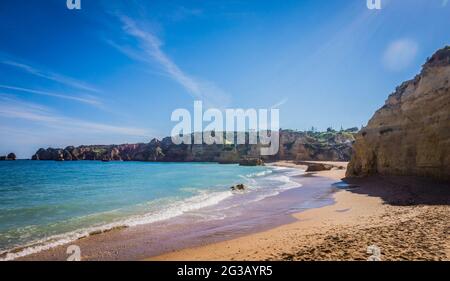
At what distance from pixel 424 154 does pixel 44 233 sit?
2135cm

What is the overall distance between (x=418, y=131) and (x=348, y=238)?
1508cm

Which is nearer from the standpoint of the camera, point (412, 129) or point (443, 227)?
point (443, 227)

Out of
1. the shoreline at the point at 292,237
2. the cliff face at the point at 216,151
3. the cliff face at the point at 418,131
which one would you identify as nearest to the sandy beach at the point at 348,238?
the shoreline at the point at 292,237

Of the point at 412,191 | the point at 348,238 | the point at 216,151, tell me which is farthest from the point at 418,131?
the point at 216,151

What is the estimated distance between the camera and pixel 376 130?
80.5ft

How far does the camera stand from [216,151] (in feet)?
419

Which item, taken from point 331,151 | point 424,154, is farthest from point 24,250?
point 331,151

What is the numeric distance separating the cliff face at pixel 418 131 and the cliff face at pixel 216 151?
74381 mm

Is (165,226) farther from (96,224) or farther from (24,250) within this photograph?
(24,250)

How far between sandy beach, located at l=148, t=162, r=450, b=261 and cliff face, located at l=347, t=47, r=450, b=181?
4694 millimetres

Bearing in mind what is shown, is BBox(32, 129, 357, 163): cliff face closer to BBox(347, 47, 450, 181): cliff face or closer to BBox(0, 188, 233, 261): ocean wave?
BBox(347, 47, 450, 181): cliff face

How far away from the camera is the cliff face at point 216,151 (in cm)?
9938

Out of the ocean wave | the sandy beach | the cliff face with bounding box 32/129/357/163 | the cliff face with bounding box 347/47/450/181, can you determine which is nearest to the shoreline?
the sandy beach

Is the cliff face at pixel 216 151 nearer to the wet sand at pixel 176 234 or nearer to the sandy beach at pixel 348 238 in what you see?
the sandy beach at pixel 348 238
